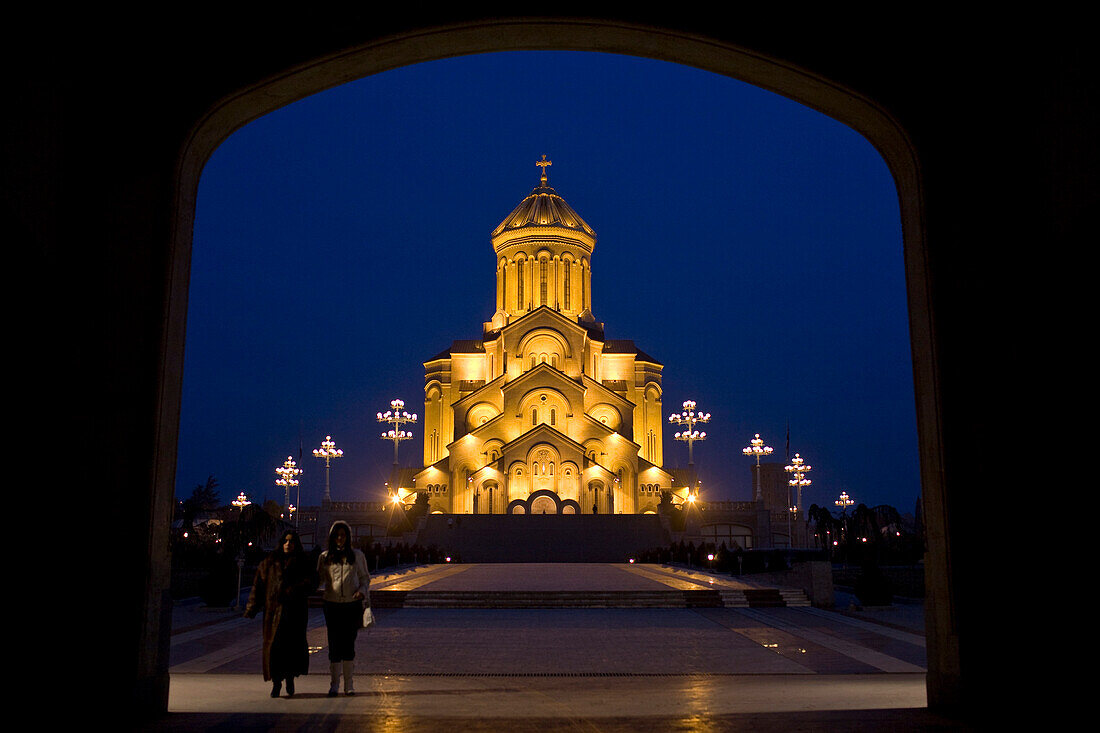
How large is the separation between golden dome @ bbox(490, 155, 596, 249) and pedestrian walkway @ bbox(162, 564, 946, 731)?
40104 mm

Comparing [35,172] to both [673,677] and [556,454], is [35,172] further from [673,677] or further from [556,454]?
[556,454]

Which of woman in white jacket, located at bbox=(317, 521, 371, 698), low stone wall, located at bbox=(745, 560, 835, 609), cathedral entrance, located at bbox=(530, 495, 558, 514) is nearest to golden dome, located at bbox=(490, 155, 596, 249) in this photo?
cathedral entrance, located at bbox=(530, 495, 558, 514)

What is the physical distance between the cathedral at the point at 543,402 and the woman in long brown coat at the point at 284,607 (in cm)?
3412

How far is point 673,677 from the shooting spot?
7941 millimetres

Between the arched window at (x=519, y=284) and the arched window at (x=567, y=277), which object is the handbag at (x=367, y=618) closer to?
the arched window at (x=519, y=284)

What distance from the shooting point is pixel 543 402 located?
46906 millimetres

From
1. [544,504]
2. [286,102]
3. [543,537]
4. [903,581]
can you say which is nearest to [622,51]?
[286,102]

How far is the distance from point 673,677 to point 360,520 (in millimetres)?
37026

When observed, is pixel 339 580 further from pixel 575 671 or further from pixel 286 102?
pixel 286 102

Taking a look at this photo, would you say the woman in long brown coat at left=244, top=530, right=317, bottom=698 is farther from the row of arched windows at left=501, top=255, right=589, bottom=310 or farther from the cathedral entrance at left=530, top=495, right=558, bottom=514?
the row of arched windows at left=501, top=255, right=589, bottom=310

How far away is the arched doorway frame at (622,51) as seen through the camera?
18.9ft

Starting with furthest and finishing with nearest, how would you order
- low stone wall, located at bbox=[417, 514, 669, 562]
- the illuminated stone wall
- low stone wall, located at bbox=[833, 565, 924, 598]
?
the illuminated stone wall, low stone wall, located at bbox=[417, 514, 669, 562], low stone wall, located at bbox=[833, 565, 924, 598]

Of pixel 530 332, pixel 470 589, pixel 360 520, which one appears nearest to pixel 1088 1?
pixel 470 589

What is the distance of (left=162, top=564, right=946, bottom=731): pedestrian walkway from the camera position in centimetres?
593
